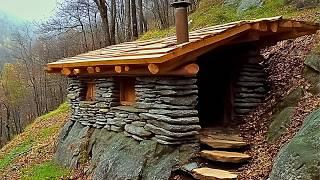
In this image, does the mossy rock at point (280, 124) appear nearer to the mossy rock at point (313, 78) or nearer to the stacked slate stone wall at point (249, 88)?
the mossy rock at point (313, 78)

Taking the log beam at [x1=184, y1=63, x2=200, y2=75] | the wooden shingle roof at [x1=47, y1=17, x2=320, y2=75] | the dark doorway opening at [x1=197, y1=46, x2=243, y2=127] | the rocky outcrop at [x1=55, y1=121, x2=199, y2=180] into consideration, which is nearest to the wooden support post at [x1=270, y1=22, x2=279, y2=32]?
the wooden shingle roof at [x1=47, y1=17, x2=320, y2=75]

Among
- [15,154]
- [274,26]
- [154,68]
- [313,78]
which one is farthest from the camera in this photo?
[15,154]

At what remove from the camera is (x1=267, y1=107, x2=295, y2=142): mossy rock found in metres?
6.33

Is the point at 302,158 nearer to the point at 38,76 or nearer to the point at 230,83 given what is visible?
the point at 230,83

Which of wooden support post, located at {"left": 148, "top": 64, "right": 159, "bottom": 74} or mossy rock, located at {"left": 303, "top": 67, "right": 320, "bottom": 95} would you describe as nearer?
wooden support post, located at {"left": 148, "top": 64, "right": 159, "bottom": 74}

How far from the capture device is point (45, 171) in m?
10.0

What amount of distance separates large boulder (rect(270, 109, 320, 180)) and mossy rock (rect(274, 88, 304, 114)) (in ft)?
6.45

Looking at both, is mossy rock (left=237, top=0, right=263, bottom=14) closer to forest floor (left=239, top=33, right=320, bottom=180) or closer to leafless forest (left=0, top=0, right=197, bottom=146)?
forest floor (left=239, top=33, right=320, bottom=180)

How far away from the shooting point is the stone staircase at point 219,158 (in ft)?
19.0

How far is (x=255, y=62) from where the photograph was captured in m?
7.82

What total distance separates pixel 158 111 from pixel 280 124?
2171mm

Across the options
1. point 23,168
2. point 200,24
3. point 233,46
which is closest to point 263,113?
point 233,46

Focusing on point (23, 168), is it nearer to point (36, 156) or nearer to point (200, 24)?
point (36, 156)

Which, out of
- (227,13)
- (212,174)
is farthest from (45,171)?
(227,13)
